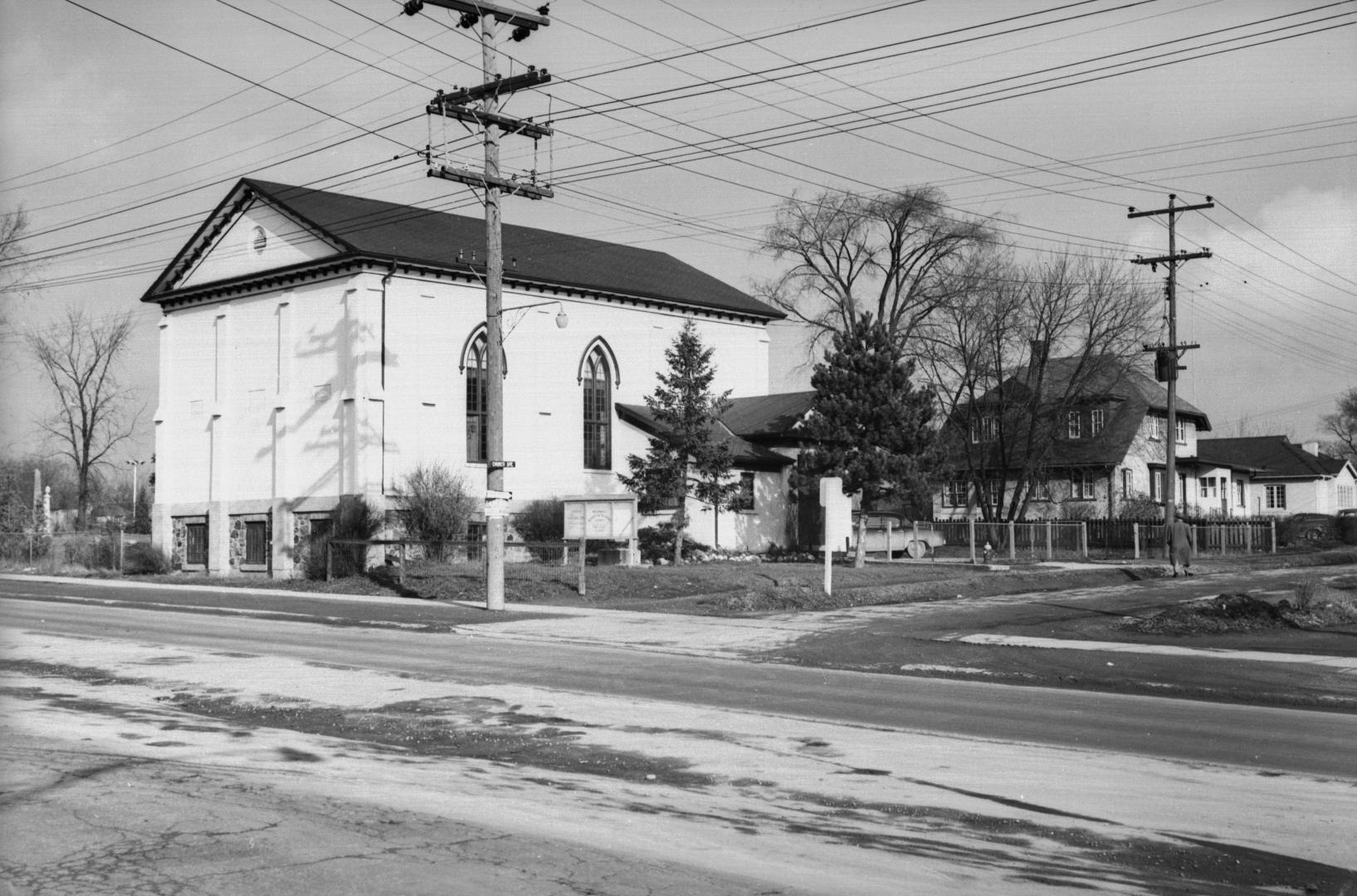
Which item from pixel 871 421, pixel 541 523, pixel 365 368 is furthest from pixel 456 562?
pixel 871 421

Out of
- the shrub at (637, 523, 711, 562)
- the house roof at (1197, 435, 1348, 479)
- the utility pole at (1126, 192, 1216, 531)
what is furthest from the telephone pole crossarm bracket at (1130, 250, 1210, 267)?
the house roof at (1197, 435, 1348, 479)

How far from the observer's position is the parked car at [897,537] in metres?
46.2

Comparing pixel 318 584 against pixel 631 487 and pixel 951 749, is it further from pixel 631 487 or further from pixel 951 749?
pixel 951 749

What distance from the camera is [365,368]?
38.7 m

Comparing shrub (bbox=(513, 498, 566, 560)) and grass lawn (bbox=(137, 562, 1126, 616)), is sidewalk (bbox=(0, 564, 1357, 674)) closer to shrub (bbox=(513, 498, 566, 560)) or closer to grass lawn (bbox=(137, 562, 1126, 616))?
grass lawn (bbox=(137, 562, 1126, 616))

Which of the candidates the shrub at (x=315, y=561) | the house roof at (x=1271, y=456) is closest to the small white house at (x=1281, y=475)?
the house roof at (x=1271, y=456)

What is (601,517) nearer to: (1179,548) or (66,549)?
(1179,548)

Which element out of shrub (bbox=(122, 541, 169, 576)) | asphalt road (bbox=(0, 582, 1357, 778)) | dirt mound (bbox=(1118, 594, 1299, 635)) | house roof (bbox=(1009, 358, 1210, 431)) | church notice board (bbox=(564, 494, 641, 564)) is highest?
house roof (bbox=(1009, 358, 1210, 431))

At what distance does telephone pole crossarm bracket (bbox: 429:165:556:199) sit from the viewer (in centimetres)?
2570

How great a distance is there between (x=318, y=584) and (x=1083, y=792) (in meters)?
29.0

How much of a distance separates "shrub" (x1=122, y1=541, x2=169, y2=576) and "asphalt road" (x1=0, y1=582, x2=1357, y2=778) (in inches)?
848

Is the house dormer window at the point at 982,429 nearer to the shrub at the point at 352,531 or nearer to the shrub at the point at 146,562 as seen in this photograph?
the shrub at the point at 352,531

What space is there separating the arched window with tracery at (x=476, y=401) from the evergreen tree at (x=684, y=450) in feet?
18.6

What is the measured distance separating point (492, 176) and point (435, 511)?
13.0 m
